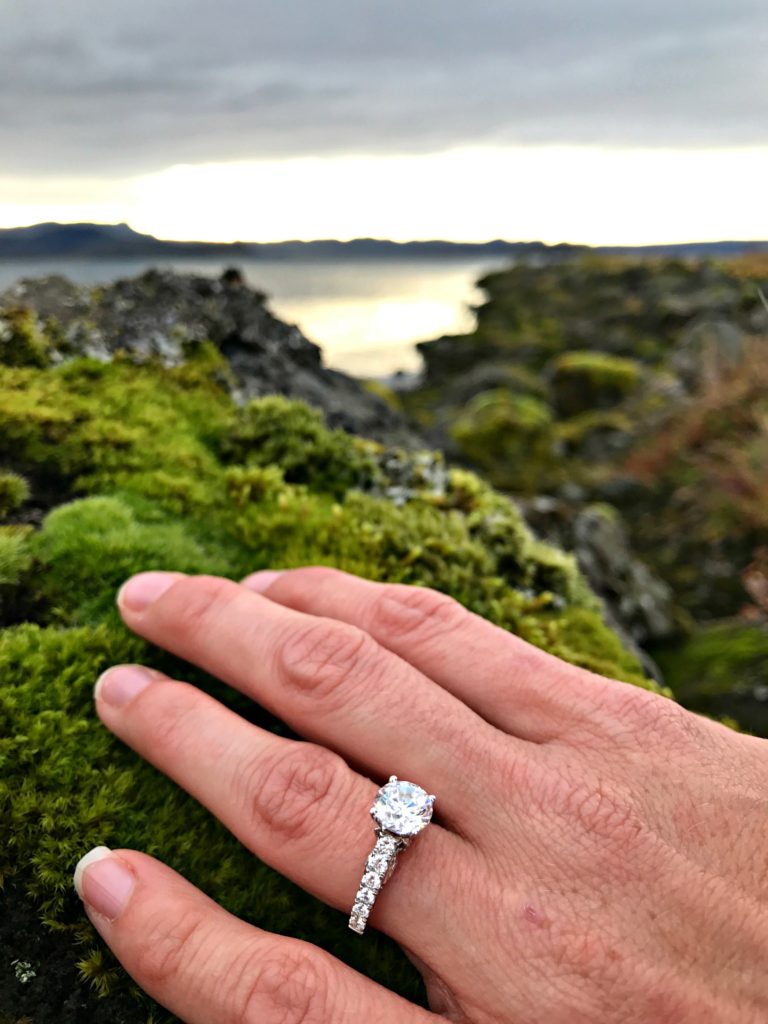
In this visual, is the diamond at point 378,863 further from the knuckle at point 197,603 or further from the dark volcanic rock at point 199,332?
the dark volcanic rock at point 199,332

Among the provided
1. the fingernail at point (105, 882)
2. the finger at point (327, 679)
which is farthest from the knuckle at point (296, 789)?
the fingernail at point (105, 882)

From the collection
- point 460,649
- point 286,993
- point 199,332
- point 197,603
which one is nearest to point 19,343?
point 199,332

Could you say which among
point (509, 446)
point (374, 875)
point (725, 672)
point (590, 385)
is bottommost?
point (509, 446)

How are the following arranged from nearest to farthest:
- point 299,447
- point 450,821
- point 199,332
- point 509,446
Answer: point 450,821 < point 299,447 < point 199,332 < point 509,446

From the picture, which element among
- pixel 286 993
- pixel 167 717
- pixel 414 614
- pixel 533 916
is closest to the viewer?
pixel 286 993

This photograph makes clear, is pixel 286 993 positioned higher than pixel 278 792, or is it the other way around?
pixel 278 792

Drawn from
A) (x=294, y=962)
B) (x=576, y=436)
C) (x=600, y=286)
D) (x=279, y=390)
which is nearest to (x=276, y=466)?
(x=279, y=390)

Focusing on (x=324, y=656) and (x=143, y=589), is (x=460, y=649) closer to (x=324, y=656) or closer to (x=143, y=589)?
(x=324, y=656)

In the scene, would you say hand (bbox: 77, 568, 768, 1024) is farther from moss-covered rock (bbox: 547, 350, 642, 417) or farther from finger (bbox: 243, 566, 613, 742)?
moss-covered rock (bbox: 547, 350, 642, 417)
